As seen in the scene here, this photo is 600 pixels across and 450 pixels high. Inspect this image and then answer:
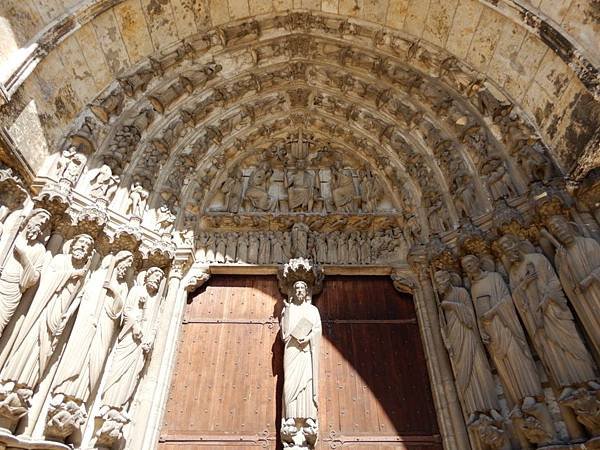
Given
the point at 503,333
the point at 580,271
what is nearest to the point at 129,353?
the point at 503,333

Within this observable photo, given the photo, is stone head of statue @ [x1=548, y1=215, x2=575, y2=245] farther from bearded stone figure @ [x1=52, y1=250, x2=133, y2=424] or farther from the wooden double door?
bearded stone figure @ [x1=52, y1=250, x2=133, y2=424]

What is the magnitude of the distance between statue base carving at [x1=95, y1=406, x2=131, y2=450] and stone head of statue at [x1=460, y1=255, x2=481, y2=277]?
342 cm

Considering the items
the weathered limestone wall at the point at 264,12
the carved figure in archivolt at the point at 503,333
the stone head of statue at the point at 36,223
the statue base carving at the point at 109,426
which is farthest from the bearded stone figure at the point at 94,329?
the carved figure in archivolt at the point at 503,333

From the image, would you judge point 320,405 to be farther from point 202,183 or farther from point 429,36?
→ point 429,36

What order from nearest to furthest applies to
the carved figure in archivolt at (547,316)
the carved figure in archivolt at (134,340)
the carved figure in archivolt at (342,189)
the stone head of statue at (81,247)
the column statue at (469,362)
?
the carved figure in archivolt at (547,316), the column statue at (469,362), the carved figure in archivolt at (134,340), the stone head of statue at (81,247), the carved figure in archivolt at (342,189)

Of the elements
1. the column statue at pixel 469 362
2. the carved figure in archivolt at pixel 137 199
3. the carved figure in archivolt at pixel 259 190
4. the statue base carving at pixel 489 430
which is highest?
the carved figure in archivolt at pixel 259 190

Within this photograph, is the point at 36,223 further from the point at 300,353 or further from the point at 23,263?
the point at 300,353

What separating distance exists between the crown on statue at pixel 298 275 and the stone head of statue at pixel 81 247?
201 centimetres

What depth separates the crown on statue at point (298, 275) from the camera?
4688mm

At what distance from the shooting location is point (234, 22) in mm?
5910

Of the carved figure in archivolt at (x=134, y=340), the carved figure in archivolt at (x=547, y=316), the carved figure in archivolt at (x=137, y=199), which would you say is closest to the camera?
the carved figure in archivolt at (x=547, y=316)

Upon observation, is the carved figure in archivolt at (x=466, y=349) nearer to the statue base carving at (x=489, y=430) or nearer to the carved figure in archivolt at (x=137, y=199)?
the statue base carving at (x=489, y=430)

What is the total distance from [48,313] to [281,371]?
222 cm

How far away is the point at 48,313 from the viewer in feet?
11.5
